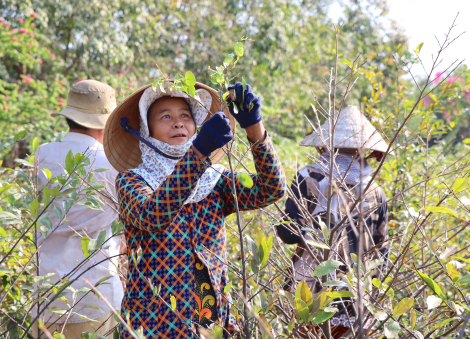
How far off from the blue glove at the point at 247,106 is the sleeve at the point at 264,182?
0.10 metres

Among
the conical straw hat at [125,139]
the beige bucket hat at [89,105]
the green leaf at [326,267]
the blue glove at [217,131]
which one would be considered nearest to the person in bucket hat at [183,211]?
the blue glove at [217,131]

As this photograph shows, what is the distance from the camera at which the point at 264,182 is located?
142 centimetres

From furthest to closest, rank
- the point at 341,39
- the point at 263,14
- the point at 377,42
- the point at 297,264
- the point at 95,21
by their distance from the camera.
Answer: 1. the point at 377,42
2. the point at 341,39
3. the point at 263,14
4. the point at 95,21
5. the point at 297,264

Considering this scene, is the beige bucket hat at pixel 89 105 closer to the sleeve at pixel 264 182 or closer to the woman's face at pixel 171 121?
the woman's face at pixel 171 121

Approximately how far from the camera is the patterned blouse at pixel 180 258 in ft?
4.47

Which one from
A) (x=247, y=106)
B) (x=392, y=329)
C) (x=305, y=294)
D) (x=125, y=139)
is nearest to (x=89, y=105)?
(x=125, y=139)

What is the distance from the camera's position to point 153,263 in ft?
4.60

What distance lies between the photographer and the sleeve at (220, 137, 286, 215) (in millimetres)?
1375

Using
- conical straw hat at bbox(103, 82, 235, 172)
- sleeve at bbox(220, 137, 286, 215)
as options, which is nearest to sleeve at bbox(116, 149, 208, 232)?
sleeve at bbox(220, 137, 286, 215)

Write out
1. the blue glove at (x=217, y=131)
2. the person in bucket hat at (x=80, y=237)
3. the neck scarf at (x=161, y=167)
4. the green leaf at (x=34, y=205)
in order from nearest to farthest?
the blue glove at (x=217, y=131)
the green leaf at (x=34, y=205)
the neck scarf at (x=161, y=167)
the person in bucket hat at (x=80, y=237)

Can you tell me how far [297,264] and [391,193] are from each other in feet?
4.37

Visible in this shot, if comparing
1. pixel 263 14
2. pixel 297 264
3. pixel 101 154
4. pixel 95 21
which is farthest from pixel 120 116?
pixel 263 14

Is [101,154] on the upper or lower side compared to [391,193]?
upper

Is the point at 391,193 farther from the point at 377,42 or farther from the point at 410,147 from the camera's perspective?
the point at 377,42
